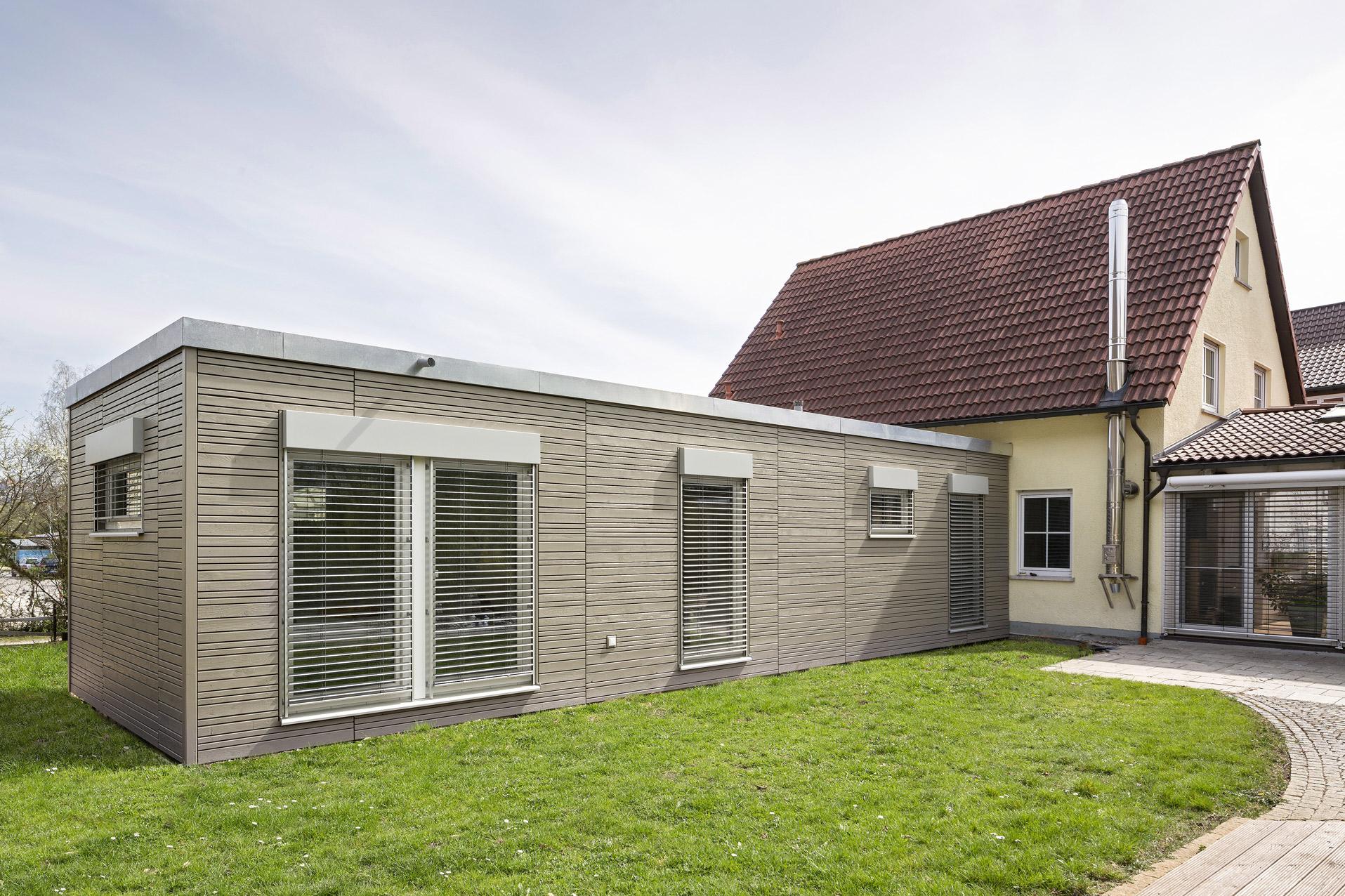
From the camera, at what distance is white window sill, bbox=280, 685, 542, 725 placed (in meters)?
6.56

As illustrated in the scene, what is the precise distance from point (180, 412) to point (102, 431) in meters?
2.20

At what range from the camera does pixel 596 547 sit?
8555 millimetres

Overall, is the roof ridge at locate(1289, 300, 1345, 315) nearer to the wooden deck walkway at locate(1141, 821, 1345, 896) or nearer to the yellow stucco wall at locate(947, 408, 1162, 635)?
the yellow stucco wall at locate(947, 408, 1162, 635)

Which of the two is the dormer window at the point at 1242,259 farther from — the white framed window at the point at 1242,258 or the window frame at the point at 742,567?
the window frame at the point at 742,567

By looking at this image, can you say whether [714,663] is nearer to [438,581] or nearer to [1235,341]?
[438,581]

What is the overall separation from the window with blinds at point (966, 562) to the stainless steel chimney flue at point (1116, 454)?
1.78 meters

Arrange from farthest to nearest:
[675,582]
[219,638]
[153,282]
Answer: [153,282], [675,582], [219,638]

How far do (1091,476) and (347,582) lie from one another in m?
11.4

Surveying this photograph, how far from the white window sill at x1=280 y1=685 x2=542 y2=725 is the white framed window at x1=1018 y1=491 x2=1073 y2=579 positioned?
31.2 feet

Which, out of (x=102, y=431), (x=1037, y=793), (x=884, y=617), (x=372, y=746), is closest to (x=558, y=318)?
(x=884, y=617)

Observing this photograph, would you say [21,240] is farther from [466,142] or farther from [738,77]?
[738,77]

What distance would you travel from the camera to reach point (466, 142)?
13.1m

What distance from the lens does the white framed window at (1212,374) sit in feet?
48.2

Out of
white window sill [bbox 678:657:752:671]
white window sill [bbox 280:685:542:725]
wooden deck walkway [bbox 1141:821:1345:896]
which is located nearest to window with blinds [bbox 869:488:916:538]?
white window sill [bbox 678:657:752:671]
